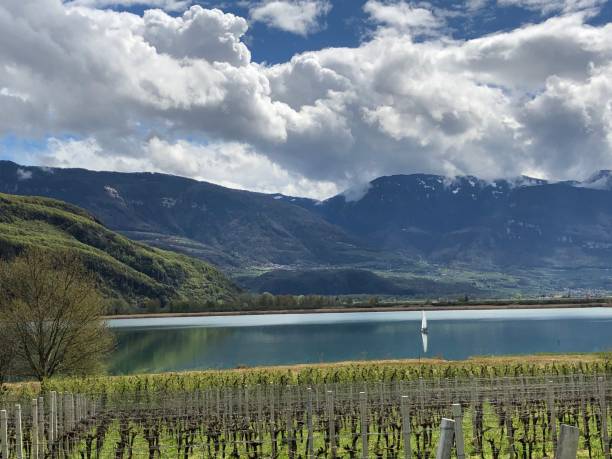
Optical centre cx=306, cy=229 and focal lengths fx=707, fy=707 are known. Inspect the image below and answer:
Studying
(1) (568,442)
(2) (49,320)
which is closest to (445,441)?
(1) (568,442)

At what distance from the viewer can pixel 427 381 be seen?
146ft

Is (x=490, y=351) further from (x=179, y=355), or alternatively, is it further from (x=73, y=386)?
(x=73, y=386)

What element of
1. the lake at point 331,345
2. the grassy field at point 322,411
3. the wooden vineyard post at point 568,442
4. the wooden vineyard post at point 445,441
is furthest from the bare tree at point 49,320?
the wooden vineyard post at point 568,442

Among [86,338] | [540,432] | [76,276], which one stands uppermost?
[76,276]

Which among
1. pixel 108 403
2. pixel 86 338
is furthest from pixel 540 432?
pixel 86 338

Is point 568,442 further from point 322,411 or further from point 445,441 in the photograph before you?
point 322,411

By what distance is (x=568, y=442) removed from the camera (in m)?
6.00

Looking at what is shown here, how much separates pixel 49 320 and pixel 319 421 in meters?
35.4

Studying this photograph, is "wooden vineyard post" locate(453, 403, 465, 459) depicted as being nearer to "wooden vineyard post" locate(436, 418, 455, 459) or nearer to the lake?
"wooden vineyard post" locate(436, 418, 455, 459)

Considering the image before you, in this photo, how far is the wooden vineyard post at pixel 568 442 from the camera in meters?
5.88

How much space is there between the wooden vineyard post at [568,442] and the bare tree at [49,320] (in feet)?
178

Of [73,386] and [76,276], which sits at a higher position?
[76,276]

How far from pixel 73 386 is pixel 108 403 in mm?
3124

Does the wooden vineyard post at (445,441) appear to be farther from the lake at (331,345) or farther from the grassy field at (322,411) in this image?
the lake at (331,345)
